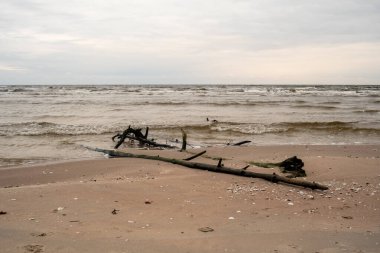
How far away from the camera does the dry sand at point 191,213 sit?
426 centimetres

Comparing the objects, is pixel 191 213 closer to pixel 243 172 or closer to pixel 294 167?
pixel 243 172

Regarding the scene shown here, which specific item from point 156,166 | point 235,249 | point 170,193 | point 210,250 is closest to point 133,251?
point 210,250

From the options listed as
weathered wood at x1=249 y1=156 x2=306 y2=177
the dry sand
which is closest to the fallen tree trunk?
the dry sand

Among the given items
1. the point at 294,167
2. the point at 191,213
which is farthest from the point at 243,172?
the point at 191,213

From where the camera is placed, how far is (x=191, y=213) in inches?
213

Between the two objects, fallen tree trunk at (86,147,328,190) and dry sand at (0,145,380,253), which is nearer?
dry sand at (0,145,380,253)

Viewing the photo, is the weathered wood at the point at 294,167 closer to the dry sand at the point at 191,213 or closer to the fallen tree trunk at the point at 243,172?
the dry sand at the point at 191,213

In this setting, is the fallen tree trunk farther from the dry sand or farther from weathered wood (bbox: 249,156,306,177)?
weathered wood (bbox: 249,156,306,177)

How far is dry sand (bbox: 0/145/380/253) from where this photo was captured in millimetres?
4262

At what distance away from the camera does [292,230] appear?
4.74 meters

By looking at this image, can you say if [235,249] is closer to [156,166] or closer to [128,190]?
[128,190]

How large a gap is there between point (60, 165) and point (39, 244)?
5.95m

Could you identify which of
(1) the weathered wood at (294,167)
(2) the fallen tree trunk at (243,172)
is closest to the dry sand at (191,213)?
(2) the fallen tree trunk at (243,172)

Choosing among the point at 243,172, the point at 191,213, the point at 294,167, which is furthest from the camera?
the point at 294,167
